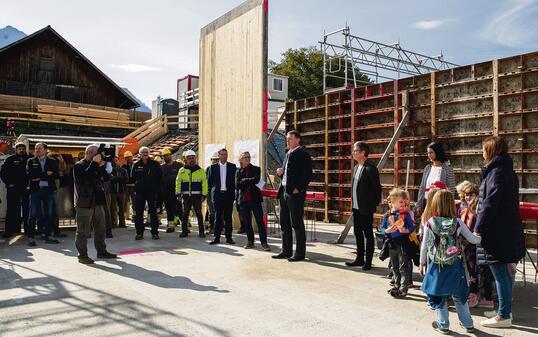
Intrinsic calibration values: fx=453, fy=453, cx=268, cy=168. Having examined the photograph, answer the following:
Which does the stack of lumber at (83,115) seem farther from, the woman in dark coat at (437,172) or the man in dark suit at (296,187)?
the woman in dark coat at (437,172)

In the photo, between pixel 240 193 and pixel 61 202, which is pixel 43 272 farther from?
pixel 61 202

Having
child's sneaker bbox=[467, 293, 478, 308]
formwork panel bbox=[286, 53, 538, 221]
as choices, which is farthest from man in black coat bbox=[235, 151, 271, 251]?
child's sneaker bbox=[467, 293, 478, 308]

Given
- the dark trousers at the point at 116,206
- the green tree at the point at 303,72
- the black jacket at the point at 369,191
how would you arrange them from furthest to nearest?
1. the green tree at the point at 303,72
2. the dark trousers at the point at 116,206
3. the black jacket at the point at 369,191

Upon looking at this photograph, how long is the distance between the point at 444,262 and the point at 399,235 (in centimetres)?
122

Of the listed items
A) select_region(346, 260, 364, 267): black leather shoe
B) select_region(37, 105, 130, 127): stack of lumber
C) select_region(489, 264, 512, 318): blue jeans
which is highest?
select_region(37, 105, 130, 127): stack of lumber

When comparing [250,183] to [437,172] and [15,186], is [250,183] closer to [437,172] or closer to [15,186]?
[437,172]

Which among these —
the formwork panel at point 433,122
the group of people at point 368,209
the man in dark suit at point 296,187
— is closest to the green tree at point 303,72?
the formwork panel at point 433,122

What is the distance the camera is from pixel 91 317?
14.4 ft

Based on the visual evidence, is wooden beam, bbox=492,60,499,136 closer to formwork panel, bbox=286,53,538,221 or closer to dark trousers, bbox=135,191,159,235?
formwork panel, bbox=286,53,538,221

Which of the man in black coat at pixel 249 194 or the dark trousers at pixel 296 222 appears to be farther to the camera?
the man in black coat at pixel 249 194

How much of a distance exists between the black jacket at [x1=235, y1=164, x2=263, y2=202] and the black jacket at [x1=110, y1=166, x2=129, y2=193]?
400 cm

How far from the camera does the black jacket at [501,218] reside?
411 centimetres

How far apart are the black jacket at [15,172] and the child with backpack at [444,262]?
27.5ft

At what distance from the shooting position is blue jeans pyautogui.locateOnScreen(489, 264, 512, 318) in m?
4.09
